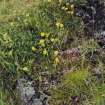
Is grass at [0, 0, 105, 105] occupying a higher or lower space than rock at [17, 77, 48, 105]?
higher

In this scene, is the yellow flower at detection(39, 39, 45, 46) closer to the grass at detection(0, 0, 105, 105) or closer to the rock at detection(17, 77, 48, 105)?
the grass at detection(0, 0, 105, 105)

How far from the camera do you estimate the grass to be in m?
4.27

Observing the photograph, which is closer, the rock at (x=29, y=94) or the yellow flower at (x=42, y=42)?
the rock at (x=29, y=94)

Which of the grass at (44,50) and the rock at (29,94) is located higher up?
the grass at (44,50)

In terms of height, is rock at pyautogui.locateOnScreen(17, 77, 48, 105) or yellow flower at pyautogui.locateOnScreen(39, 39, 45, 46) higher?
yellow flower at pyautogui.locateOnScreen(39, 39, 45, 46)

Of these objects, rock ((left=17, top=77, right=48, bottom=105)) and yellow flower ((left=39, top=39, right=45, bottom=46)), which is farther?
yellow flower ((left=39, top=39, right=45, bottom=46))

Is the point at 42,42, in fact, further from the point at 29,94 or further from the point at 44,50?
the point at 29,94

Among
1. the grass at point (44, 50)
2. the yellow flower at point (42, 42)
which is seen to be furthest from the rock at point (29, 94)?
the yellow flower at point (42, 42)

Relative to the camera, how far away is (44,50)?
462 centimetres

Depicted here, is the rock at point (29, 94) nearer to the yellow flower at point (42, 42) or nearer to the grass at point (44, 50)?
the grass at point (44, 50)

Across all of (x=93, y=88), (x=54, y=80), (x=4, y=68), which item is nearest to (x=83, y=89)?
(x=93, y=88)

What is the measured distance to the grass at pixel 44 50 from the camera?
168 inches

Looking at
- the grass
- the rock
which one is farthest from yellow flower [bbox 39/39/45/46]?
the rock

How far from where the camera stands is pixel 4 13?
17.2 ft
